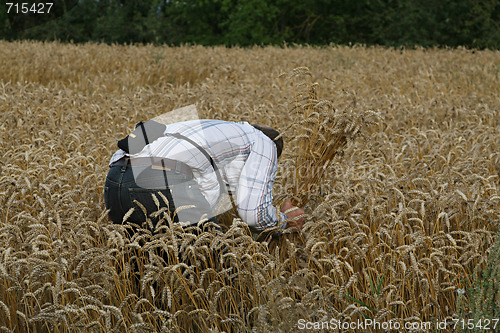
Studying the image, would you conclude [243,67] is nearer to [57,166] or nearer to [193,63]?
[193,63]

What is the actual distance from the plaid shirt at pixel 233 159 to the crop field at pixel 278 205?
185mm

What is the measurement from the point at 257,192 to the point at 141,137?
0.72 meters

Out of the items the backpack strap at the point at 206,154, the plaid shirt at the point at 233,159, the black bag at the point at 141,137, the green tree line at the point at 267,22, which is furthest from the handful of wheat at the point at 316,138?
the green tree line at the point at 267,22

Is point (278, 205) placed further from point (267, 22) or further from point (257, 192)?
point (267, 22)

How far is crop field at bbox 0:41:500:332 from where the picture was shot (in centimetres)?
237

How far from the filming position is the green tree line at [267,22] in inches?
858

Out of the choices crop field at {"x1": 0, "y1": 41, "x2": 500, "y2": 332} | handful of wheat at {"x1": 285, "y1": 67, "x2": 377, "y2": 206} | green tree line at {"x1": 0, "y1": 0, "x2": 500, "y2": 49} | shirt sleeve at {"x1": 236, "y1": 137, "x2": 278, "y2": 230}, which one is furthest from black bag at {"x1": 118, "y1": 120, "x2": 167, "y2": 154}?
green tree line at {"x1": 0, "y1": 0, "x2": 500, "y2": 49}

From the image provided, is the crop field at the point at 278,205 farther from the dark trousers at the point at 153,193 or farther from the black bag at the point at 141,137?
the black bag at the point at 141,137

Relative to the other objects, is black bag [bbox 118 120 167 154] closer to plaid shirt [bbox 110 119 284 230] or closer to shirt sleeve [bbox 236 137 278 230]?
plaid shirt [bbox 110 119 284 230]

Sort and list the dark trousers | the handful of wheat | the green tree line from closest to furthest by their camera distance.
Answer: the dark trousers, the handful of wheat, the green tree line

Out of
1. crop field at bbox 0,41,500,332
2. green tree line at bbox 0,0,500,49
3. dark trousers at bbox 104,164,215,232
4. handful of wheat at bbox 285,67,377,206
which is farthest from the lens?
green tree line at bbox 0,0,500,49

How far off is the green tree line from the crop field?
41.3 feet

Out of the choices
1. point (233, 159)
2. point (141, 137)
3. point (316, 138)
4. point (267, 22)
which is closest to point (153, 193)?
point (141, 137)

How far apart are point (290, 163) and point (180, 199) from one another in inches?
56.1
